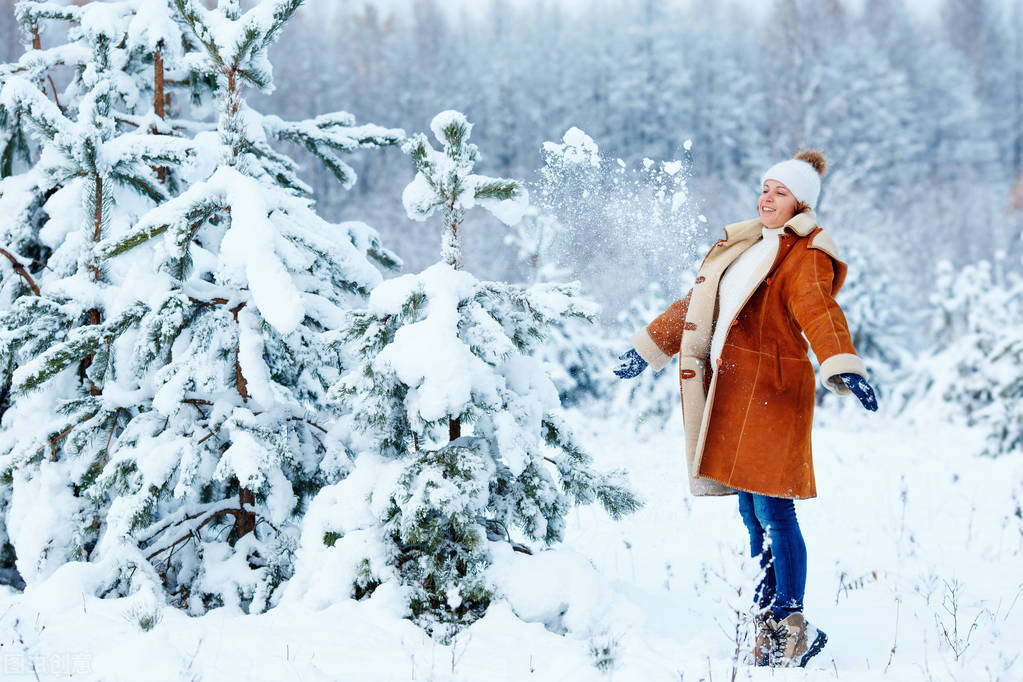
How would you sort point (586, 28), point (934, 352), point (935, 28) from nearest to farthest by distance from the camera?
point (934, 352) → point (586, 28) → point (935, 28)

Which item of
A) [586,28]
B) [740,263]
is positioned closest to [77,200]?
[740,263]

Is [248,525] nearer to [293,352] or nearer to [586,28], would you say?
[293,352]

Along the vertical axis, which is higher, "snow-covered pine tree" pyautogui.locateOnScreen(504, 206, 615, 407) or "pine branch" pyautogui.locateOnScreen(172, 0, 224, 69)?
"pine branch" pyautogui.locateOnScreen(172, 0, 224, 69)

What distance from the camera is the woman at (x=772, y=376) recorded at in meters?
2.54

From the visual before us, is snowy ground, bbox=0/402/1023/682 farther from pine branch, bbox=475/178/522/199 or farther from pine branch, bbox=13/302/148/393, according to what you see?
pine branch, bbox=475/178/522/199

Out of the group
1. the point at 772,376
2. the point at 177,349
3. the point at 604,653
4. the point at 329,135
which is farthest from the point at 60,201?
the point at 772,376

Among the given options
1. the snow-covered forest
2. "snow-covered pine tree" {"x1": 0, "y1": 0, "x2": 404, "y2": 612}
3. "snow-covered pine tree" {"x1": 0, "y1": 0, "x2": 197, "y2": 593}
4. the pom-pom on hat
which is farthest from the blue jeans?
"snow-covered pine tree" {"x1": 0, "y1": 0, "x2": 197, "y2": 593}

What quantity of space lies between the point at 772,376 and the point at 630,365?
0.63 metres

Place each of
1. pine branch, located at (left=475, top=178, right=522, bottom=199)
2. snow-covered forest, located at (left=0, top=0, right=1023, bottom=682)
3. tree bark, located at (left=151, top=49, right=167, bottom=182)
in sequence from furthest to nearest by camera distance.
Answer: tree bark, located at (left=151, top=49, right=167, bottom=182) < pine branch, located at (left=475, top=178, right=522, bottom=199) < snow-covered forest, located at (left=0, top=0, right=1023, bottom=682)

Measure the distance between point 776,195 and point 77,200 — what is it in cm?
304

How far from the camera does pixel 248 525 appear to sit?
325 cm

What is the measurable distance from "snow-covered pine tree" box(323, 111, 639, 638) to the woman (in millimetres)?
447

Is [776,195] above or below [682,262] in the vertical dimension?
above

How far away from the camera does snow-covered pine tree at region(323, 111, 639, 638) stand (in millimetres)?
2529
